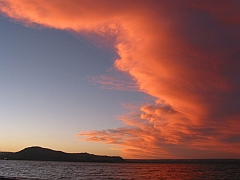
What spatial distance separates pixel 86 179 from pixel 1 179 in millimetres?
50325

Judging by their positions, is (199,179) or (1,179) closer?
(1,179)

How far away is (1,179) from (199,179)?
7822 centimetres

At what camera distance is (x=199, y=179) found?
10356cm

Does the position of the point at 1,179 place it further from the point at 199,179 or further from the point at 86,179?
the point at 199,179

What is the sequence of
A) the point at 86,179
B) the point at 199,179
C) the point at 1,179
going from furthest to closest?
the point at 199,179, the point at 86,179, the point at 1,179

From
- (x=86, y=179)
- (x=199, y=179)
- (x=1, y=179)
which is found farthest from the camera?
(x=199, y=179)

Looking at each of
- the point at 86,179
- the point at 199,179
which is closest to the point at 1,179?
the point at 86,179

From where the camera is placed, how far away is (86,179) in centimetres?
9038

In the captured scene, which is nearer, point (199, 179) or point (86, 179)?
point (86, 179)

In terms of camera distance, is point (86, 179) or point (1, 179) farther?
point (86, 179)

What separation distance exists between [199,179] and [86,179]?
134ft

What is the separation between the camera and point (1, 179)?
42.7 metres
